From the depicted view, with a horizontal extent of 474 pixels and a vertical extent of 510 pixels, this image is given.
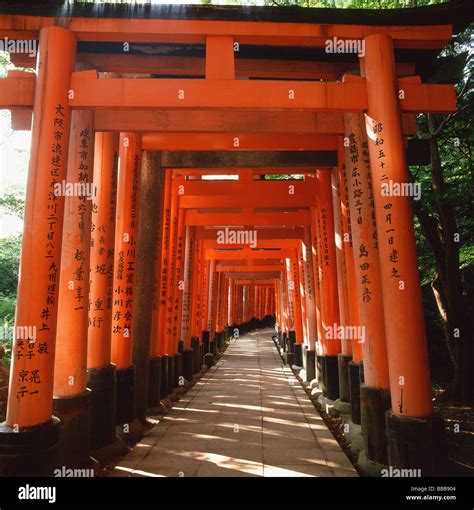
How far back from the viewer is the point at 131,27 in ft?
14.1

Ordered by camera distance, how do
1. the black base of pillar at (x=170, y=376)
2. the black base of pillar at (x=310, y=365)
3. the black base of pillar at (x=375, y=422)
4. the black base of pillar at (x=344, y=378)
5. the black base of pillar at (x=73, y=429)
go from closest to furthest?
the black base of pillar at (x=73, y=429) < the black base of pillar at (x=375, y=422) < the black base of pillar at (x=344, y=378) < the black base of pillar at (x=170, y=376) < the black base of pillar at (x=310, y=365)

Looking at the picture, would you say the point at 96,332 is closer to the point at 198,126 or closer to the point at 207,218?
the point at 198,126

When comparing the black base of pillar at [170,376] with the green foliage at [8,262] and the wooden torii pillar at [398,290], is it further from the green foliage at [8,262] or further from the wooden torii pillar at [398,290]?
the green foliage at [8,262]

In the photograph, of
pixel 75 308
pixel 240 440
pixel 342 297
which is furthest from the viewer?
pixel 342 297

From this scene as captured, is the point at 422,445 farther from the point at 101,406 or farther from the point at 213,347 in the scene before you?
the point at 213,347

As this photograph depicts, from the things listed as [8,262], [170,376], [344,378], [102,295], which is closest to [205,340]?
[8,262]

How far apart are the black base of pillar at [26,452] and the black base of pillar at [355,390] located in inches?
159

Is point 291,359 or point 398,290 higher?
point 398,290

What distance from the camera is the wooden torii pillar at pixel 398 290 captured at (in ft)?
12.6

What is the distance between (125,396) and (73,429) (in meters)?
1.62

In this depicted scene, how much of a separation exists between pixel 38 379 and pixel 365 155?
437 centimetres

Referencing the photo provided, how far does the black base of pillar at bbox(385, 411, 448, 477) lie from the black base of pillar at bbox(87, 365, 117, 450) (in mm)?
3394

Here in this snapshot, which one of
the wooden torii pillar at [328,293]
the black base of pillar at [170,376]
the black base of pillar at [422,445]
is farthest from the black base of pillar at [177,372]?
the black base of pillar at [422,445]

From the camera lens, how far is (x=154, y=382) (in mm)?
7730
